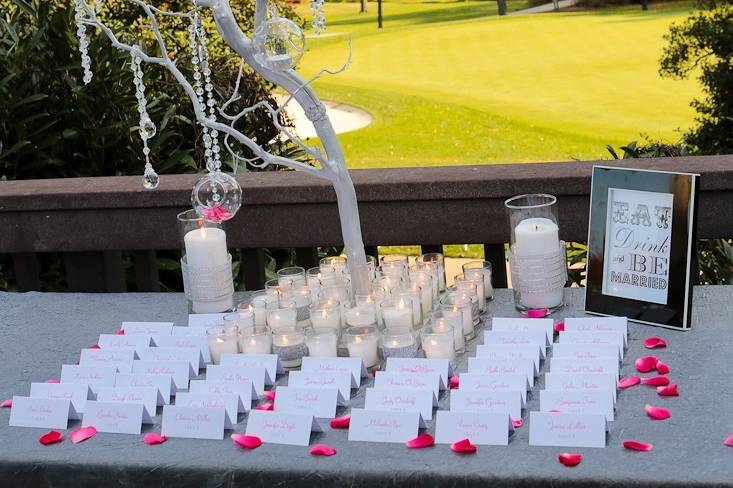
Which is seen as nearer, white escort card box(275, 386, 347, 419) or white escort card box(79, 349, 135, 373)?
white escort card box(275, 386, 347, 419)

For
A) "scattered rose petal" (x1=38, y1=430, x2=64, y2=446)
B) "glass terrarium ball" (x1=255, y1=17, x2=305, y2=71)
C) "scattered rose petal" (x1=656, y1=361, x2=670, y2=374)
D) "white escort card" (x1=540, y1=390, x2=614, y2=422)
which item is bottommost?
"scattered rose petal" (x1=38, y1=430, x2=64, y2=446)

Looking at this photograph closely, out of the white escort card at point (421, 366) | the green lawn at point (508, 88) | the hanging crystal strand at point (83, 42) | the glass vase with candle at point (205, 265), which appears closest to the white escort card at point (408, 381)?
the white escort card at point (421, 366)

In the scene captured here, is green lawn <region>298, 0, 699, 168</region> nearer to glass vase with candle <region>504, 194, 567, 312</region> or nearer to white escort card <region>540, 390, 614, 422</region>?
glass vase with candle <region>504, 194, 567, 312</region>

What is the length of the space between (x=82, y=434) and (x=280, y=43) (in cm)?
71

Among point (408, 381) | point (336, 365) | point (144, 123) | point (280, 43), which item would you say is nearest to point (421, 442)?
point (408, 381)

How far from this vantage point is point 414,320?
1.98m

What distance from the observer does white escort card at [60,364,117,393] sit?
6.18 feet

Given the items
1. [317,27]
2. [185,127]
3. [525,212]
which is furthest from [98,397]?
[185,127]

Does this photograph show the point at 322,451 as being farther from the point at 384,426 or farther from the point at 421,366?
the point at 421,366

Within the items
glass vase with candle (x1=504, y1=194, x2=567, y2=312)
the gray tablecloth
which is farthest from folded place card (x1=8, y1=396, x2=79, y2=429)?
glass vase with candle (x1=504, y1=194, x2=567, y2=312)

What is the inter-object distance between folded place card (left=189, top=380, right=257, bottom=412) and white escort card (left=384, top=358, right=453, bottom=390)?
22 cm

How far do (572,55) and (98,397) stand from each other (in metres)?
19.5

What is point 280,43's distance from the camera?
1893 millimetres

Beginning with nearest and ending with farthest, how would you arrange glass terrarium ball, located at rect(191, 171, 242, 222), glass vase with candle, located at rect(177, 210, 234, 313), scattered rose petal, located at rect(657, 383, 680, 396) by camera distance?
scattered rose petal, located at rect(657, 383, 680, 396) → glass terrarium ball, located at rect(191, 171, 242, 222) → glass vase with candle, located at rect(177, 210, 234, 313)
